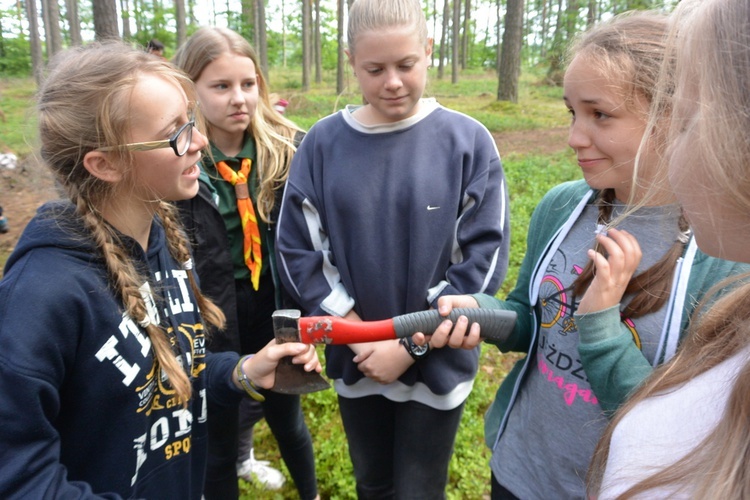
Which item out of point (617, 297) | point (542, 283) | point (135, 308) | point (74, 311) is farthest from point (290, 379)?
point (617, 297)

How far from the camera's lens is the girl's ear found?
1.50 metres

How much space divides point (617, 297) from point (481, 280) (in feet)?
2.46

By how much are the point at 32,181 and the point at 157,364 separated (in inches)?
36.1

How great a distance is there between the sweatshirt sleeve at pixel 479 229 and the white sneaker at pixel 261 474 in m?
1.75

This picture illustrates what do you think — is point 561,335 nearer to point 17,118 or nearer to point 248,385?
point 248,385

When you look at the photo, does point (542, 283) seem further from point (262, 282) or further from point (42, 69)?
point (42, 69)

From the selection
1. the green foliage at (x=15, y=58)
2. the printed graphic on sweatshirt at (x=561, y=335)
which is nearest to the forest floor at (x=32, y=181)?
the printed graphic on sweatshirt at (x=561, y=335)

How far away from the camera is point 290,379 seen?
1.89m

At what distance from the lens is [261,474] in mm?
3092

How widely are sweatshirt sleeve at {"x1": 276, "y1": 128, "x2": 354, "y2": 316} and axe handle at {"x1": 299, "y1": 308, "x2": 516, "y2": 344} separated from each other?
241mm

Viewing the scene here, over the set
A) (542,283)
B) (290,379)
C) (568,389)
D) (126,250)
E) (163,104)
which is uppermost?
(163,104)

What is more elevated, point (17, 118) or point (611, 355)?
point (611, 355)

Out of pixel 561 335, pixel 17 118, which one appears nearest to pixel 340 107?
pixel 17 118

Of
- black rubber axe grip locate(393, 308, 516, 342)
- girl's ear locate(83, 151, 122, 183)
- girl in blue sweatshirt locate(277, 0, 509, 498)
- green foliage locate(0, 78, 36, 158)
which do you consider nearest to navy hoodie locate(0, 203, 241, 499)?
girl's ear locate(83, 151, 122, 183)
